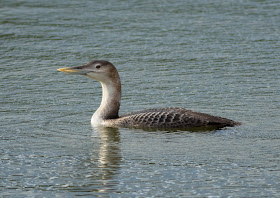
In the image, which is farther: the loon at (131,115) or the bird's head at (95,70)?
the bird's head at (95,70)

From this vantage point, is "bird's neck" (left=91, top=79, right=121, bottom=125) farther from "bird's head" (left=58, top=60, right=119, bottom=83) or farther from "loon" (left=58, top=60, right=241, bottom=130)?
"bird's head" (left=58, top=60, right=119, bottom=83)

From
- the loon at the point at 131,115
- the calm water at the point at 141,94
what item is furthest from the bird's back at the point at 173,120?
the calm water at the point at 141,94

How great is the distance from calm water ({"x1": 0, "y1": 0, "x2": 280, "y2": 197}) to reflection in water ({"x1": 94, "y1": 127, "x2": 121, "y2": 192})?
0.05 feet

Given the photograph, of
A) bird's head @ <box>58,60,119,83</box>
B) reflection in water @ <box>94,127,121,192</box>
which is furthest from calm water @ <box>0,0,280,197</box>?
bird's head @ <box>58,60,119,83</box>

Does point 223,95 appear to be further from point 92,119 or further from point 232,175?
point 232,175

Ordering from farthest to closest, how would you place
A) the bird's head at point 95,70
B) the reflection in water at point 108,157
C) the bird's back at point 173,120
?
the bird's head at point 95,70
the bird's back at point 173,120
the reflection in water at point 108,157

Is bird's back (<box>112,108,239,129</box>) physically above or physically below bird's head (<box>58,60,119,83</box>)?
below

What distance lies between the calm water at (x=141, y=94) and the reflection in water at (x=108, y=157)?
0.01 metres

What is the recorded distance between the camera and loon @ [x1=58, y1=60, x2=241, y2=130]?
11.5 metres

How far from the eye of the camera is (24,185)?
8.73 metres

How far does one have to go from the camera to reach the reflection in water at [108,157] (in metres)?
8.83

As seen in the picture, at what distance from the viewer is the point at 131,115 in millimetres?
11930

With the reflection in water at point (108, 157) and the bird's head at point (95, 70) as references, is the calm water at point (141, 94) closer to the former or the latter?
the reflection in water at point (108, 157)

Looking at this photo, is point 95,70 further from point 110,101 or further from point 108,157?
point 108,157
